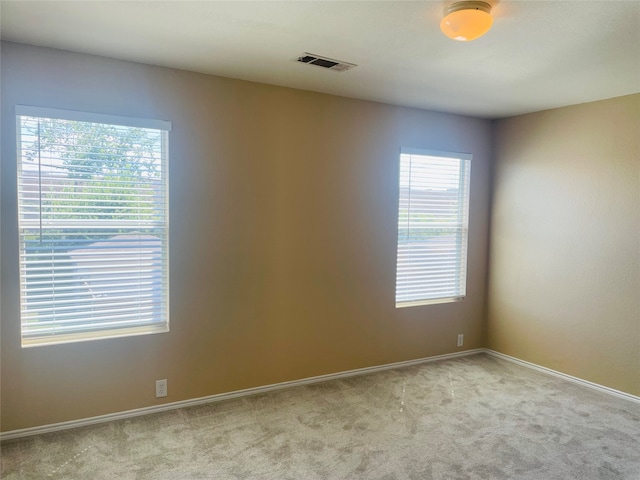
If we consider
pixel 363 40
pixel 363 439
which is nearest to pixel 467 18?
pixel 363 40

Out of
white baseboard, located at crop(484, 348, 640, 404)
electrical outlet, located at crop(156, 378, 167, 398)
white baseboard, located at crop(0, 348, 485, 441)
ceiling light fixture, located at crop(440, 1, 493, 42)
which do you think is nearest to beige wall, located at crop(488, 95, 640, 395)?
white baseboard, located at crop(484, 348, 640, 404)

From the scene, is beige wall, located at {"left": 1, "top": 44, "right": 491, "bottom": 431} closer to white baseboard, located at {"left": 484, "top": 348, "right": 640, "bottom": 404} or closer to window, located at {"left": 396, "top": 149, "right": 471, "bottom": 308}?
window, located at {"left": 396, "top": 149, "right": 471, "bottom": 308}

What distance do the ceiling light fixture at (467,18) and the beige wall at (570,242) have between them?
7.50 feet

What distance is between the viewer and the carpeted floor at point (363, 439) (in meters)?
2.51

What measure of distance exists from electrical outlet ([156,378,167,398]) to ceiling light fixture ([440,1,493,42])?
2.93 metres

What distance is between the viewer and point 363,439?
9.38 ft

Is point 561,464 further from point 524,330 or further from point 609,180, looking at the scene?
point 609,180

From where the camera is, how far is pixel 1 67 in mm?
2613

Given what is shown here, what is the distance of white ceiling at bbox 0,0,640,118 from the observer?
2150mm

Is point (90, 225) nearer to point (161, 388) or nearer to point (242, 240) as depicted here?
point (242, 240)

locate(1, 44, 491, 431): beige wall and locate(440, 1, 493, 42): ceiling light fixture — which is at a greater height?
locate(440, 1, 493, 42): ceiling light fixture

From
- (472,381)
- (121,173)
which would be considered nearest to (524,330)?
(472,381)

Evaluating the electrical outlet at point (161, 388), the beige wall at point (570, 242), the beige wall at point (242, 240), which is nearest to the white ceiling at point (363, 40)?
the beige wall at point (242, 240)

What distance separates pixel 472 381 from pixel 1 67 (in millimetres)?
4237
